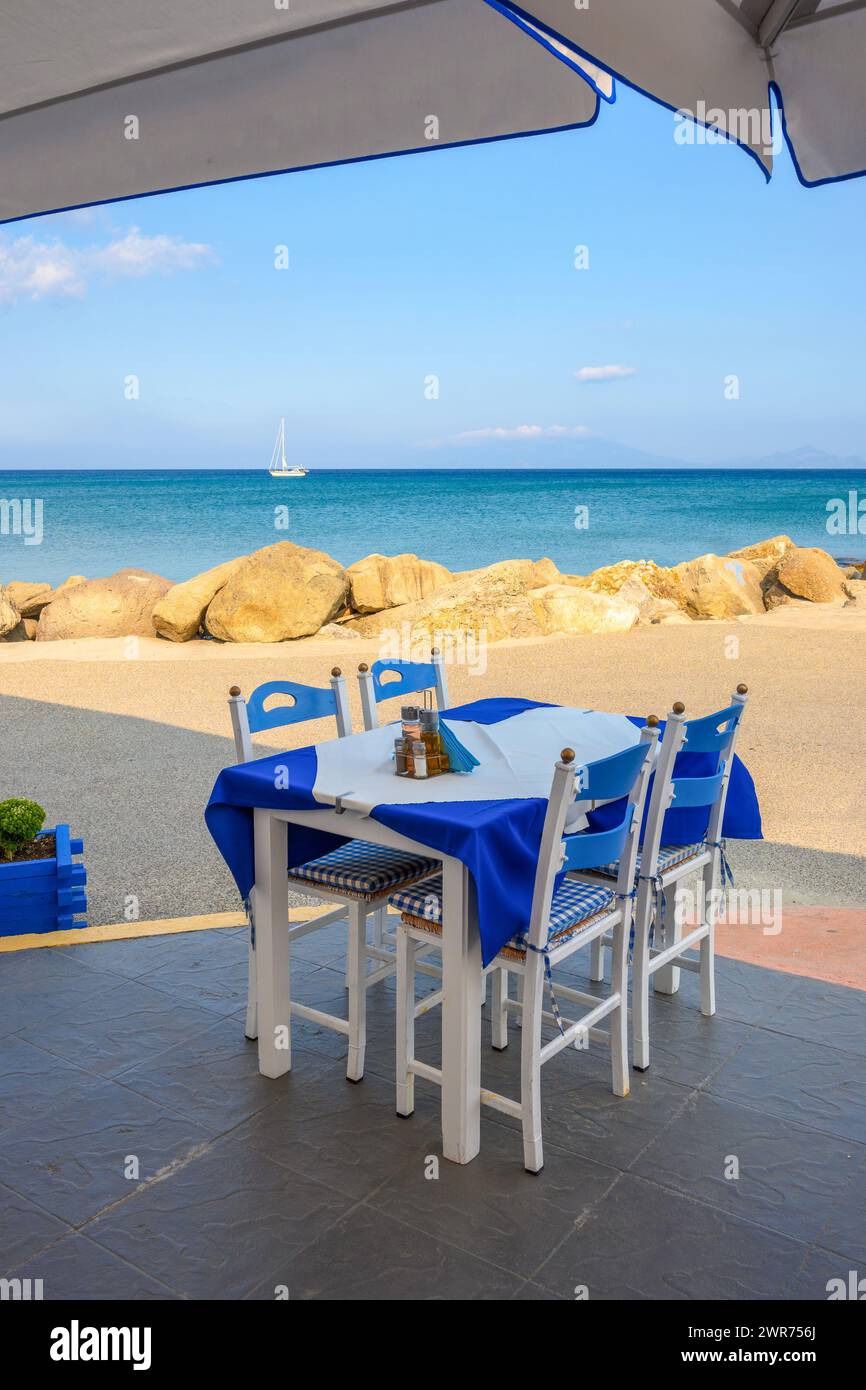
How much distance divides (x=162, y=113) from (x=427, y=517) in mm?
37710

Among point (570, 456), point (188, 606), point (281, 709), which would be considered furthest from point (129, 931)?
point (570, 456)

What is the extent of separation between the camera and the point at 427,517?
3947 centimetres

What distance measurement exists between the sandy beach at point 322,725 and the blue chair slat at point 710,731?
5.13 ft

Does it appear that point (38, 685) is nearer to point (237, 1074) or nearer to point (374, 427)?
point (237, 1074)

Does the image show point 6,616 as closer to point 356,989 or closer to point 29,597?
point 29,597

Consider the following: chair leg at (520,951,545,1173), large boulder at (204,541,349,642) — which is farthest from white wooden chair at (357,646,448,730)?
large boulder at (204,541,349,642)

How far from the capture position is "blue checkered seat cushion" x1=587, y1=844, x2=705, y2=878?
9.18 feet

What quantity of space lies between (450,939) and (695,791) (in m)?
0.82

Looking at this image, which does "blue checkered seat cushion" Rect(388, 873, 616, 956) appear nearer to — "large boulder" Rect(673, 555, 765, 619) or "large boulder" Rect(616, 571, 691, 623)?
"large boulder" Rect(616, 571, 691, 623)

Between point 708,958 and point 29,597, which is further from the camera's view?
point 29,597

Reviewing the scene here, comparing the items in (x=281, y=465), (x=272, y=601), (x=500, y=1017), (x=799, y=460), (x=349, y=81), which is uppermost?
(x=799, y=460)

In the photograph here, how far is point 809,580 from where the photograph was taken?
1533 centimetres

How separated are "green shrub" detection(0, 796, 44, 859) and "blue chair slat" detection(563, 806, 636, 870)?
215 cm

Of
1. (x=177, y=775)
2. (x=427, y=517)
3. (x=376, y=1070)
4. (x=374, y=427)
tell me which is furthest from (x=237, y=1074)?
(x=374, y=427)
